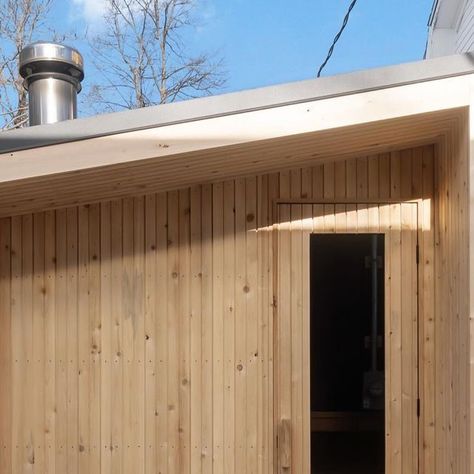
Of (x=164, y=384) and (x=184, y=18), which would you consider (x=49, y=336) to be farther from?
(x=184, y=18)

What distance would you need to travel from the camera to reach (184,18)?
9.47 meters

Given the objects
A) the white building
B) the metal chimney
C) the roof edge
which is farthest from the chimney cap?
the white building

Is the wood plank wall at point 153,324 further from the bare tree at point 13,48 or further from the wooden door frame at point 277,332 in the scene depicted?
the bare tree at point 13,48

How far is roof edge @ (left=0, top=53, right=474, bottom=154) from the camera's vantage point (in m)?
1.81

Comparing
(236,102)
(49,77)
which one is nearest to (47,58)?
(49,77)

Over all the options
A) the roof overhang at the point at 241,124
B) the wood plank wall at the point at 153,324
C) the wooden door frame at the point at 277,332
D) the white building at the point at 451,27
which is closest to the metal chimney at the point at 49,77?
the wood plank wall at the point at 153,324

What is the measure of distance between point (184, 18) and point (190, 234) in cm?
805

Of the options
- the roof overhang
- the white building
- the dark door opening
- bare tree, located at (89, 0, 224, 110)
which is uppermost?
bare tree, located at (89, 0, 224, 110)

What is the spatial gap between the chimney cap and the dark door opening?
172 cm

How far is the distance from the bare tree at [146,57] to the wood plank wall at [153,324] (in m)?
6.86

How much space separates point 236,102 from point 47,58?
1.39 m

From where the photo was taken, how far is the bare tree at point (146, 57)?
362 inches

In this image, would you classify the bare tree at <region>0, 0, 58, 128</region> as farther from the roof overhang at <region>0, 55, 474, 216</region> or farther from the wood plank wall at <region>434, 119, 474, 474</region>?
the wood plank wall at <region>434, 119, 474, 474</region>

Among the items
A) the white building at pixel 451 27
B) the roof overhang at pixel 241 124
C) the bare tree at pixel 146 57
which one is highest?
the bare tree at pixel 146 57
